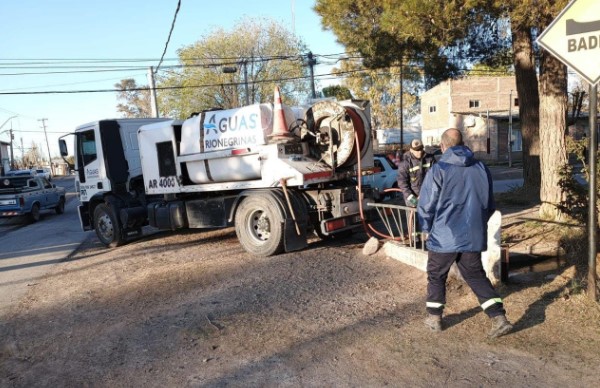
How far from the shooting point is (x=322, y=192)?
7895 millimetres

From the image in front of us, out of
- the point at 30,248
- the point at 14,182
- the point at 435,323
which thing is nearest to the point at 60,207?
the point at 14,182

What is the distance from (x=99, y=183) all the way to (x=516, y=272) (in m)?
8.75

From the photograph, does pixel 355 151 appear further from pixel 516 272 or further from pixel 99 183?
pixel 99 183

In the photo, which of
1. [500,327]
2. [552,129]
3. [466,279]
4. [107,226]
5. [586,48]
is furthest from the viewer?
[107,226]

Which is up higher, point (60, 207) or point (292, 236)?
point (292, 236)

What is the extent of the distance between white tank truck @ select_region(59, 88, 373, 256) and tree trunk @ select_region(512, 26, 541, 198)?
14.0 ft

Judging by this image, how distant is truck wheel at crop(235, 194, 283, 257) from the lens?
302 inches

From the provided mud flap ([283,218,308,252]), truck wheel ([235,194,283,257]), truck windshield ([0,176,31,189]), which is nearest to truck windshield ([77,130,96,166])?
truck wheel ([235,194,283,257])

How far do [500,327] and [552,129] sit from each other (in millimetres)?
4572

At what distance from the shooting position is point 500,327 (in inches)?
161

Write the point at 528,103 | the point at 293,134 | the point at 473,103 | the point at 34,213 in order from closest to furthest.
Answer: the point at 293,134 → the point at 528,103 → the point at 34,213 → the point at 473,103

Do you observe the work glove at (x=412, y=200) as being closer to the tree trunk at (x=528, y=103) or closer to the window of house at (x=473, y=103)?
the tree trunk at (x=528, y=103)

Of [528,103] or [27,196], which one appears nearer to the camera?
[528,103]

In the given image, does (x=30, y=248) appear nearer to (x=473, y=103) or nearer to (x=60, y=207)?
(x=60, y=207)
